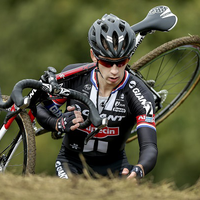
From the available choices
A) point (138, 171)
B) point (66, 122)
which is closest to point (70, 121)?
point (66, 122)

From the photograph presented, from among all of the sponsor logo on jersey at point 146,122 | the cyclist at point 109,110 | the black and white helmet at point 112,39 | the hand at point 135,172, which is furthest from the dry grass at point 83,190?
the black and white helmet at point 112,39

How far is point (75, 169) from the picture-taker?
6.35 meters

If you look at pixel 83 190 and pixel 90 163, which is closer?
pixel 83 190

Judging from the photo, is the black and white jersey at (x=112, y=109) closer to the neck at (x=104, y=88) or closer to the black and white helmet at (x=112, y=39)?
the neck at (x=104, y=88)

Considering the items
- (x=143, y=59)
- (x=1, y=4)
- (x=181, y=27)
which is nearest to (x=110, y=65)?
(x=143, y=59)

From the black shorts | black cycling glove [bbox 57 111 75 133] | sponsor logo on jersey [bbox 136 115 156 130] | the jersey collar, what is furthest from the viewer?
the black shorts

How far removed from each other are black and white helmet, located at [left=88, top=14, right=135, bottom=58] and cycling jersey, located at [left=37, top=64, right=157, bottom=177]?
1.41ft

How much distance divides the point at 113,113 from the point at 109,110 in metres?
0.06

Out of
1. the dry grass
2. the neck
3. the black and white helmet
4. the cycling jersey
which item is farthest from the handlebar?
the dry grass

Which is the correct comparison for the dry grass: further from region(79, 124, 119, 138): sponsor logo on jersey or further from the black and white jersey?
region(79, 124, 119, 138): sponsor logo on jersey

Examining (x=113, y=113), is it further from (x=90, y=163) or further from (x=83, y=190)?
(x=83, y=190)

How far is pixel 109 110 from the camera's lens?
618cm

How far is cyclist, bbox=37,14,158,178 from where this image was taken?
228 inches

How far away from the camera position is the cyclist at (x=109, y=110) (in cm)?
579
